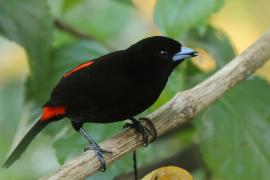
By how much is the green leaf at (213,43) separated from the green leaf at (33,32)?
87cm

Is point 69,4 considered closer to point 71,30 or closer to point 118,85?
point 71,30

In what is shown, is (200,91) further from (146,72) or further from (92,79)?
(92,79)

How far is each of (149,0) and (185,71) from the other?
76.4 inches

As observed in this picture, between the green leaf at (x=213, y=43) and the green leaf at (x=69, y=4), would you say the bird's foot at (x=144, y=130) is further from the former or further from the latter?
the green leaf at (x=69, y=4)

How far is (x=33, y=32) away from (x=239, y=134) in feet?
4.10

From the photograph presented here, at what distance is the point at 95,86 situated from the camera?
3.13m

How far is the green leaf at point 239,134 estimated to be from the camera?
3.57 metres

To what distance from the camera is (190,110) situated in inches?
119

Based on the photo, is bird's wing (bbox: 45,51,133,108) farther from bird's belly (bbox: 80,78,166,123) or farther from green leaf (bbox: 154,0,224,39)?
green leaf (bbox: 154,0,224,39)

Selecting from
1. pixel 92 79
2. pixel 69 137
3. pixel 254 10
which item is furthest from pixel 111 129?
pixel 254 10

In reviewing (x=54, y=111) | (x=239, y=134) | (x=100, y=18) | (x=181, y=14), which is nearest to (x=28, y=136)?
(x=54, y=111)

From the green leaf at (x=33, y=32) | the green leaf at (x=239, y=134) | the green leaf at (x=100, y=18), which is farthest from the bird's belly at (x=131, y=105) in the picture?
the green leaf at (x=100, y=18)

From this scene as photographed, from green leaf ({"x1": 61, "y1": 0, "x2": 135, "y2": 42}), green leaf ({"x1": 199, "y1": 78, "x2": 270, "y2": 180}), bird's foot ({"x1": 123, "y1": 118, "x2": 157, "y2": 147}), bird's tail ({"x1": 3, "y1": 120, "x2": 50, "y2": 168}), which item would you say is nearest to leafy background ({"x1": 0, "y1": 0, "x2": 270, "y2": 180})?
green leaf ({"x1": 199, "y1": 78, "x2": 270, "y2": 180})

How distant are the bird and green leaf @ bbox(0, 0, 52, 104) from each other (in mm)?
481
